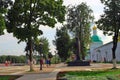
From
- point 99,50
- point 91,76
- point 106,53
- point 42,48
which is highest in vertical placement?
point 99,50

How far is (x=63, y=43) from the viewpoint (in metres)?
100

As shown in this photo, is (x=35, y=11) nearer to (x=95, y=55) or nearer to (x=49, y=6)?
(x=49, y=6)

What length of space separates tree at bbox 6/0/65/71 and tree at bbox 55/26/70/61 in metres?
54.2

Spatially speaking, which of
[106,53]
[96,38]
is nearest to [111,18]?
[106,53]

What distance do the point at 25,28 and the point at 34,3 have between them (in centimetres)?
315

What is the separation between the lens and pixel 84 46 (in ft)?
300

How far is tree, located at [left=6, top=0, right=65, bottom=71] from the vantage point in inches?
1718

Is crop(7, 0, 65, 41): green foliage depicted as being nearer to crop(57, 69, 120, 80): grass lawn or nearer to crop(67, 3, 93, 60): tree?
crop(57, 69, 120, 80): grass lawn

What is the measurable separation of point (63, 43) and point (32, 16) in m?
56.2

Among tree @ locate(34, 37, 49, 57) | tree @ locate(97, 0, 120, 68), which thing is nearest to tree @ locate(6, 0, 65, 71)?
tree @ locate(97, 0, 120, 68)

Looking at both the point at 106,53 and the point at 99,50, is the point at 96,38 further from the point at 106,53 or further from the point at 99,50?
the point at 106,53

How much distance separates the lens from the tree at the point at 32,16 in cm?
4362

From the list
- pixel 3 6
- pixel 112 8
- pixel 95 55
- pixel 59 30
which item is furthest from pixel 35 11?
pixel 95 55

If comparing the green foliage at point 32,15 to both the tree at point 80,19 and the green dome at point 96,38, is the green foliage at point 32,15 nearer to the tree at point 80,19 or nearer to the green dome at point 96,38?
the tree at point 80,19
